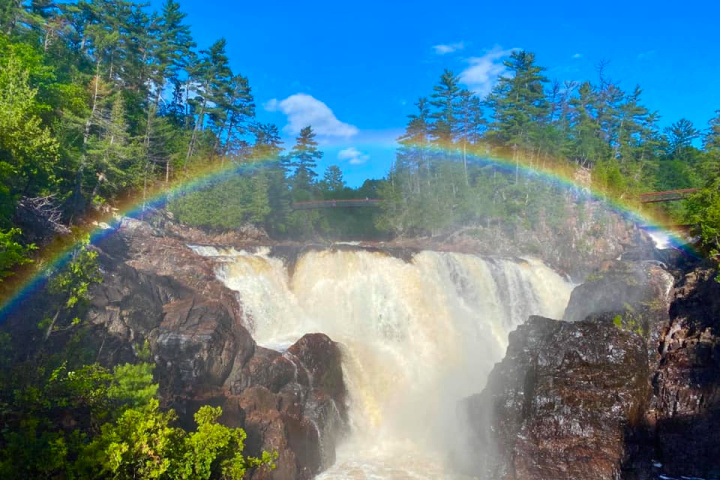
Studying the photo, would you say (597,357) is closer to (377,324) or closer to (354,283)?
(377,324)

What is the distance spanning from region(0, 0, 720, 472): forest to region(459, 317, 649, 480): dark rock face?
10207 millimetres

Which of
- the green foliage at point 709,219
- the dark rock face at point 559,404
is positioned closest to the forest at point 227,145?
the green foliage at point 709,219

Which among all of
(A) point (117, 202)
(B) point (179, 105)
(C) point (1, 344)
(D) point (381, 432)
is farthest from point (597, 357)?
(B) point (179, 105)

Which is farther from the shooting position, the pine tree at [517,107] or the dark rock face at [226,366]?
the pine tree at [517,107]

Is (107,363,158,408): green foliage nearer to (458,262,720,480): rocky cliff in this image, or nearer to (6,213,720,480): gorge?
(6,213,720,480): gorge

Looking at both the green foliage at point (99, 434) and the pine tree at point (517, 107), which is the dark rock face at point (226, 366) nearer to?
the green foliage at point (99, 434)

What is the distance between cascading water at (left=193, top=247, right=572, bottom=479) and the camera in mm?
22234

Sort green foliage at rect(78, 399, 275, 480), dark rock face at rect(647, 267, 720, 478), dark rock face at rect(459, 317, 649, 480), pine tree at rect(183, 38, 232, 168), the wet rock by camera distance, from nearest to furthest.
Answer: green foliage at rect(78, 399, 275, 480), dark rock face at rect(459, 317, 649, 480), dark rock face at rect(647, 267, 720, 478), the wet rock, pine tree at rect(183, 38, 232, 168)

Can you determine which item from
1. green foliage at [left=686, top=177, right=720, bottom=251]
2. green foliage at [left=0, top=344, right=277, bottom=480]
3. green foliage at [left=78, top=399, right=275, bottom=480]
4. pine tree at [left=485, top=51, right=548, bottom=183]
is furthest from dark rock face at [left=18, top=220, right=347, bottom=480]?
pine tree at [left=485, top=51, right=548, bottom=183]

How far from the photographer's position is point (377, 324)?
91.2ft

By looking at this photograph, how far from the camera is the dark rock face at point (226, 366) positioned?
17.5 metres

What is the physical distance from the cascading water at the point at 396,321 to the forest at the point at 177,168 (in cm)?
901

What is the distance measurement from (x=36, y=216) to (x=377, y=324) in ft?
60.5

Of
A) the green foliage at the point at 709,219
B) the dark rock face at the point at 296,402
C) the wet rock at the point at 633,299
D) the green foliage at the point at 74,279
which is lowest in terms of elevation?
the dark rock face at the point at 296,402
